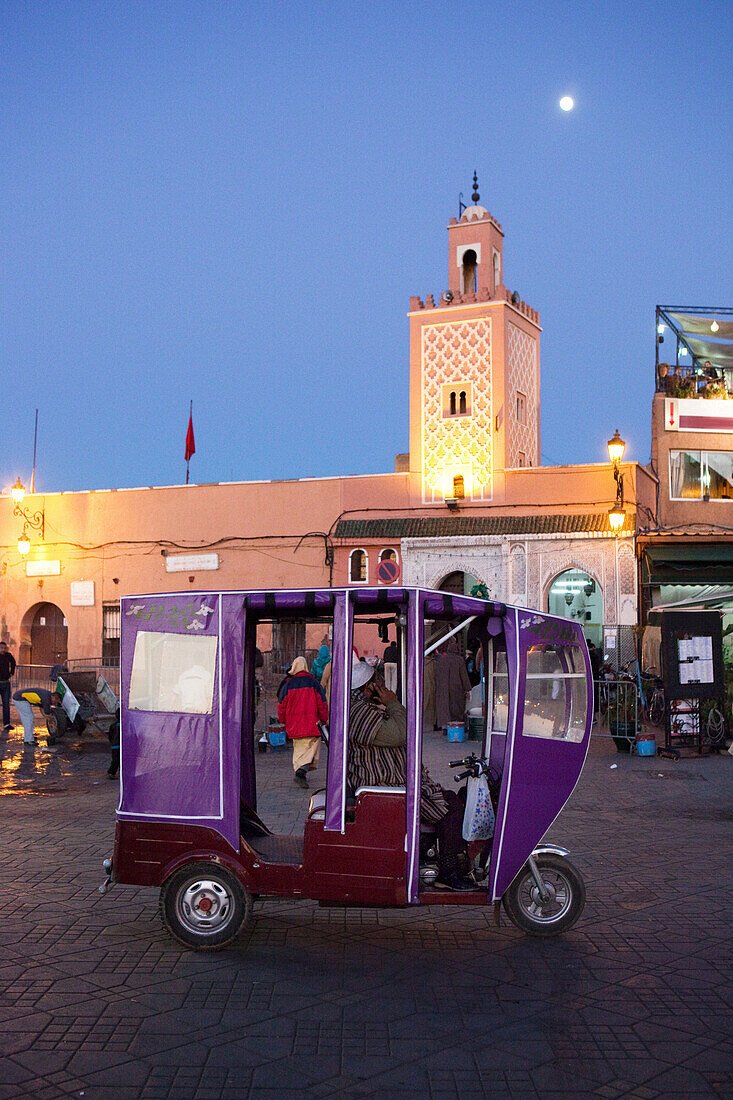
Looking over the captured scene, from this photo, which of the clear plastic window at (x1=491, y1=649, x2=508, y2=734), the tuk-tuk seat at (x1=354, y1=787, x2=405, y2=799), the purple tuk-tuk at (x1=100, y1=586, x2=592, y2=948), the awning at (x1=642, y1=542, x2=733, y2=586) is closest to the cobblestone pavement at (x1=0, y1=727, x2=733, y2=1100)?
the purple tuk-tuk at (x1=100, y1=586, x2=592, y2=948)

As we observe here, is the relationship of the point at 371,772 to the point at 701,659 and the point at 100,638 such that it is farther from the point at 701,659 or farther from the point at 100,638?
the point at 100,638

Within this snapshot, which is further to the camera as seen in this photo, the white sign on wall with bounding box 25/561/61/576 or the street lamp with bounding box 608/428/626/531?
the white sign on wall with bounding box 25/561/61/576

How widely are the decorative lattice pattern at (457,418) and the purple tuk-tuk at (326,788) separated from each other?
21224 millimetres

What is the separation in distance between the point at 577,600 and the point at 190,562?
10965 mm

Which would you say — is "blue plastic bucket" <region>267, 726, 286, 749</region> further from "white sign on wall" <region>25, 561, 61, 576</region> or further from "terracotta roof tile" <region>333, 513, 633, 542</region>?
"white sign on wall" <region>25, 561, 61, 576</region>

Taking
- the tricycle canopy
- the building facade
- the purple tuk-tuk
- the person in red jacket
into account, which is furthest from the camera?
the building facade

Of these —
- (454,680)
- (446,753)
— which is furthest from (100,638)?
(446,753)

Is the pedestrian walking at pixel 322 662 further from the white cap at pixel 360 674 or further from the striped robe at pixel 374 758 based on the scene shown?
the striped robe at pixel 374 758

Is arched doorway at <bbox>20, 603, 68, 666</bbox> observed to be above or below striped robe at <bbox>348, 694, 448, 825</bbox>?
above

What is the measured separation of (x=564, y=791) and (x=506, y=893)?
72cm

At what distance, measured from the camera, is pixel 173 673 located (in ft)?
20.6

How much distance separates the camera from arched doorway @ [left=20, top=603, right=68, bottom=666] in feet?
103

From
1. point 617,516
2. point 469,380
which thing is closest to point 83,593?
point 469,380

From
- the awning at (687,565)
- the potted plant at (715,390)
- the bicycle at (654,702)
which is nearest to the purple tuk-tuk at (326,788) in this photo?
the bicycle at (654,702)
